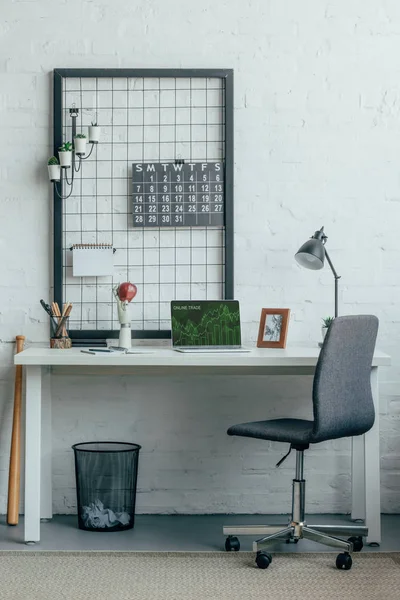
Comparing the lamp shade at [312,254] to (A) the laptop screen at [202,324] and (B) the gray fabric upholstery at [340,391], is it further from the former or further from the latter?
(B) the gray fabric upholstery at [340,391]

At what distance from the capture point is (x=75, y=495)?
3.99m

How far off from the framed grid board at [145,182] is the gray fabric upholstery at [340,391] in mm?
858

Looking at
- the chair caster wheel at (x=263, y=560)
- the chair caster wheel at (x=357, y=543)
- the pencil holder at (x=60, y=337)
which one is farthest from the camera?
the pencil holder at (x=60, y=337)

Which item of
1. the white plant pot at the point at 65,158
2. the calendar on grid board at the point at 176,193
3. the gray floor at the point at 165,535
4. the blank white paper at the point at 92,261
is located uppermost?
the white plant pot at the point at 65,158

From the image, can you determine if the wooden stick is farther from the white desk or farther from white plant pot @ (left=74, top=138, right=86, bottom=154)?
white plant pot @ (left=74, top=138, right=86, bottom=154)

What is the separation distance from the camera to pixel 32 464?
11.3ft

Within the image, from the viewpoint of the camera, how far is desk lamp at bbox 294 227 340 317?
372cm

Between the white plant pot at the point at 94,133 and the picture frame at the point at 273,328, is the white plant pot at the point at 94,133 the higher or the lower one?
the higher one

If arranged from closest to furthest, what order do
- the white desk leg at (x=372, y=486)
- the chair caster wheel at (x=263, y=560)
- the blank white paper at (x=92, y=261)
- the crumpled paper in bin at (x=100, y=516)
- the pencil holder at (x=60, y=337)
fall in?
1. the chair caster wheel at (x=263, y=560)
2. the white desk leg at (x=372, y=486)
3. the crumpled paper in bin at (x=100, y=516)
4. the pencil holder at (x=60, y=337)
5. the blank white paper at (x=92, y=261)

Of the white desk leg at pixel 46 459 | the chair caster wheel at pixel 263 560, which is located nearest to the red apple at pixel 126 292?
the white desk leg at pixel 46 459

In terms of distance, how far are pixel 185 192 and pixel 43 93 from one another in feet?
2.66

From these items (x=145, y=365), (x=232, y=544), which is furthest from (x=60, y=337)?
(x=232, y=544)

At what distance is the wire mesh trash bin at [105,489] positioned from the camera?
3678 mm

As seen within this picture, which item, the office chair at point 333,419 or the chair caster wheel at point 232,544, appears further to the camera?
the chair caster wheel at point 232,544
